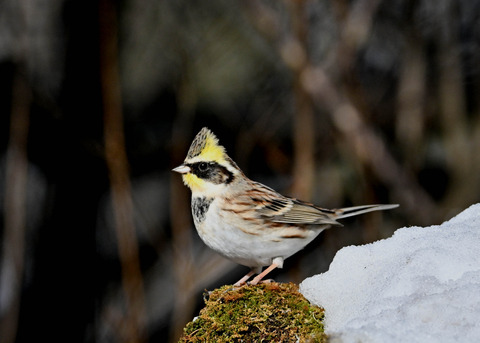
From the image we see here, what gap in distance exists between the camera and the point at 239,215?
3.27 meters

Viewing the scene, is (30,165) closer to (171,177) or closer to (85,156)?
(85,156)

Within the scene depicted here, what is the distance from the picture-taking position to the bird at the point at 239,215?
3.18 m

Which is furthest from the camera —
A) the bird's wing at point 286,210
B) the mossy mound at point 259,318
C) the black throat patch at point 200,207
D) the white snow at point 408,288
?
the bird's wing at point 286,210

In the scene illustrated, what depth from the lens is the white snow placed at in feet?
5.39

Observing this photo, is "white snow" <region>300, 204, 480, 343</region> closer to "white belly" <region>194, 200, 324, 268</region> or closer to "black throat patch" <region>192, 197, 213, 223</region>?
"white belly" <region>194, 200, 324, 268</region>

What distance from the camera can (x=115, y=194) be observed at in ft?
17.1

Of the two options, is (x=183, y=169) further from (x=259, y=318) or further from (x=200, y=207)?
(x=259, y=318)

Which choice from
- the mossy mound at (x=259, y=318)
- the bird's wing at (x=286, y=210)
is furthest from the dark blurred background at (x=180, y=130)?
the mossy mound at (x=259, y=318)

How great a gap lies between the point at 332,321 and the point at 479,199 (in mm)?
4450

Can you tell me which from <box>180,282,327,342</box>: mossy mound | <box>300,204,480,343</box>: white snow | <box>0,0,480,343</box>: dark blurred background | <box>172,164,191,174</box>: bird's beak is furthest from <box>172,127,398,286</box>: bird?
<box>0,0,480,343</box>: dark blurred background

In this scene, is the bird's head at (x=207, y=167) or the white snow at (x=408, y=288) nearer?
the white snow at (x=408, y=288)

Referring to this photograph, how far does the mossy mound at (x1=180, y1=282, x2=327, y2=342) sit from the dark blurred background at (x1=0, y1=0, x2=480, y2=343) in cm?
291

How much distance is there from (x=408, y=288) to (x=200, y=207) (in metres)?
1.62

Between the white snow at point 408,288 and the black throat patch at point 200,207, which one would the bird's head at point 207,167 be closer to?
the black throat patch at point 200,207
